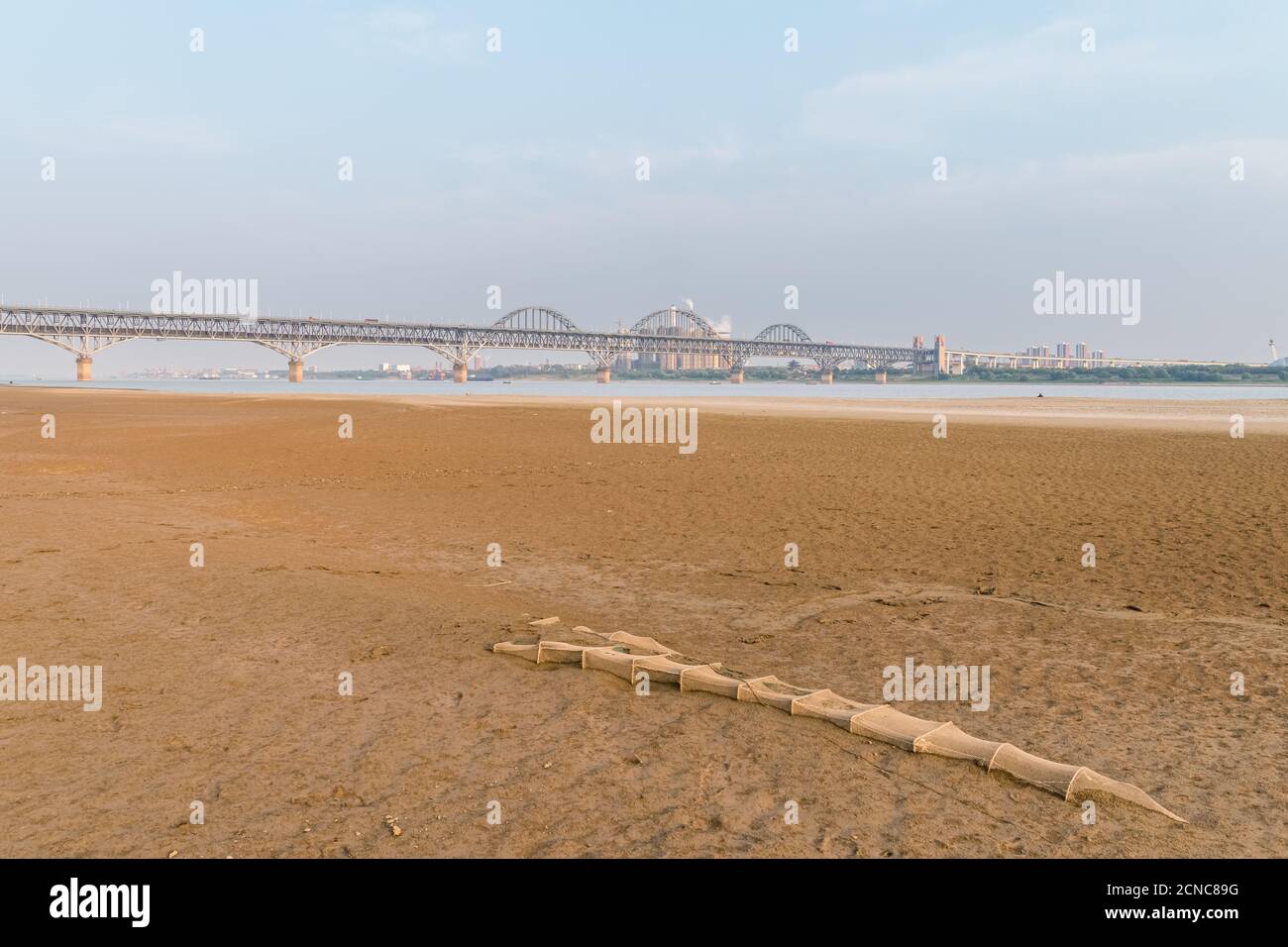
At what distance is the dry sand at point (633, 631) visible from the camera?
451 centimetres

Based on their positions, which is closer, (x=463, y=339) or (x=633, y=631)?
(x=633, y=631)

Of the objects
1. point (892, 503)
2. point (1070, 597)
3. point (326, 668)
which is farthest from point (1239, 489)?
point (326, 668)

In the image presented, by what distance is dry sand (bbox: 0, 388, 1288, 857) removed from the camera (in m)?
4.51

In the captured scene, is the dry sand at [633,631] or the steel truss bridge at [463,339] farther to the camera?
the steel truss bridge at [463,339]

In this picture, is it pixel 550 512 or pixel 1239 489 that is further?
pixel 1239 489

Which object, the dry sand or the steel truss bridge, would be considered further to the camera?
the steel truss bridge

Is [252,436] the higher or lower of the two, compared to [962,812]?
higher

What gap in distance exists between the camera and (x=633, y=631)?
340 inches

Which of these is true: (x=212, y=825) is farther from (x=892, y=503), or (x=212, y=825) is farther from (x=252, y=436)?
(x=252, y=436)
